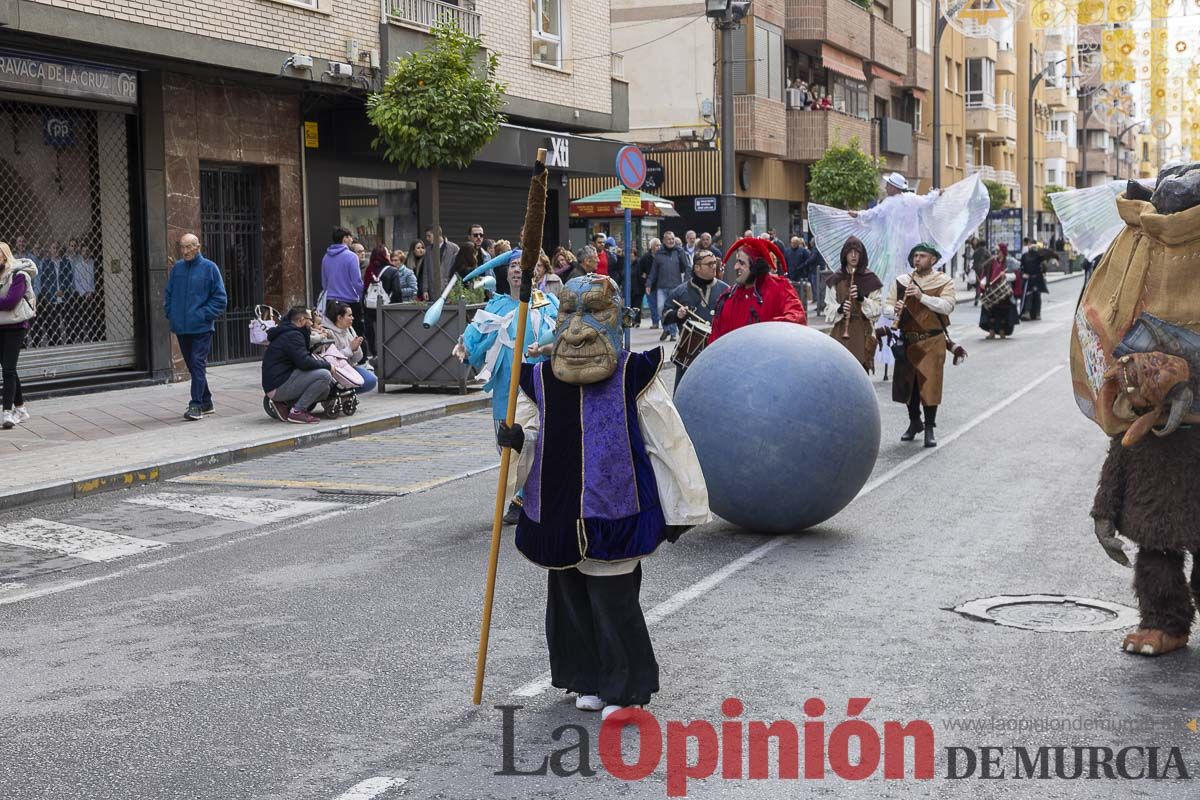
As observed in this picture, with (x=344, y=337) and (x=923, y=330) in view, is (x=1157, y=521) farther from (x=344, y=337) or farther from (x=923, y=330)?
(x=344, y=337)

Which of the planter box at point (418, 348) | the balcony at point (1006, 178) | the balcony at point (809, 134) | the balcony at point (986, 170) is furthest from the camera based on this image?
the balcony at point (1006, 178)

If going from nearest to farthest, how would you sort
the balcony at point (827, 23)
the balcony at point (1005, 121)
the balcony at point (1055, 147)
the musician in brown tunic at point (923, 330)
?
the musician in brown tunic at point (923, 330) → the balcony at point (827, 23) → the balcony at point (1005, 121) → the balcony at point (1055, 147)

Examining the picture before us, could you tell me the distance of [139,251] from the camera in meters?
18.4

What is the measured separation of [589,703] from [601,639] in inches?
9.5

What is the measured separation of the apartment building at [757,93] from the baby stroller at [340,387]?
2322cm

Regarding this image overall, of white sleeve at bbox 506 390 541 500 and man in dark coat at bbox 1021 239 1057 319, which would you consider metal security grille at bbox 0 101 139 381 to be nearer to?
white sleeve at bbox 506 390 541 500

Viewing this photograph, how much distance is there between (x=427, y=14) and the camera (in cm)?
2286

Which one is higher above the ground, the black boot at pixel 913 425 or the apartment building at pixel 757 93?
the apartment building at pixel 757 93

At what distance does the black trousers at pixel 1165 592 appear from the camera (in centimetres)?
594

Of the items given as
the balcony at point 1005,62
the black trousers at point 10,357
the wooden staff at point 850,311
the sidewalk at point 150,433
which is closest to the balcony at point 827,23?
the balcony at point 1005,62

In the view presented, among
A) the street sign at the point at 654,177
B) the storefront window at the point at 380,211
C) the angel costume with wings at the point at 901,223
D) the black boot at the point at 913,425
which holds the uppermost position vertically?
the street sign at the point at 654,177

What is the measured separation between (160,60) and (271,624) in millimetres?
12286

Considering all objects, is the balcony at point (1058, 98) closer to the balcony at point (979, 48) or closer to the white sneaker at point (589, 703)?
the balcony at point (979, 48)

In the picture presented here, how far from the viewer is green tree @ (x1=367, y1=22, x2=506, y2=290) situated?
1770cm
